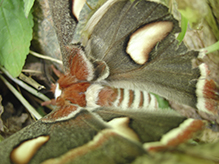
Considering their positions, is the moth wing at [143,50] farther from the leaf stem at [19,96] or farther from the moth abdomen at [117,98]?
the leaf stem at [19,96]

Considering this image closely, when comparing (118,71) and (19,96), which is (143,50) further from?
(19,96)

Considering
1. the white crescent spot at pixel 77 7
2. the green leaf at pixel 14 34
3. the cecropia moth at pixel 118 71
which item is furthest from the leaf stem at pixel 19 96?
the white crescent spot at pixel 77 7

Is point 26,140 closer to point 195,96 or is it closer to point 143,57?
point 143,57

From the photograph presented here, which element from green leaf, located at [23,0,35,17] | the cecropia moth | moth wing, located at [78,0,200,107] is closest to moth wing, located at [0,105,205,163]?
the cecropia moth

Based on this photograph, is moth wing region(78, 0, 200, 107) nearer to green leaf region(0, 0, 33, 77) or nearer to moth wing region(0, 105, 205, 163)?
moth wing region(0, 105, 205, 163)

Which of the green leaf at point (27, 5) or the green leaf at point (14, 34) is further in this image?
the green leaf at point (14, 34)

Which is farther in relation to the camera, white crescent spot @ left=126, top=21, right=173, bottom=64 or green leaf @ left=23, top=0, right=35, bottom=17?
green leaf @ left=23, top=0, right=35, bottom=17
